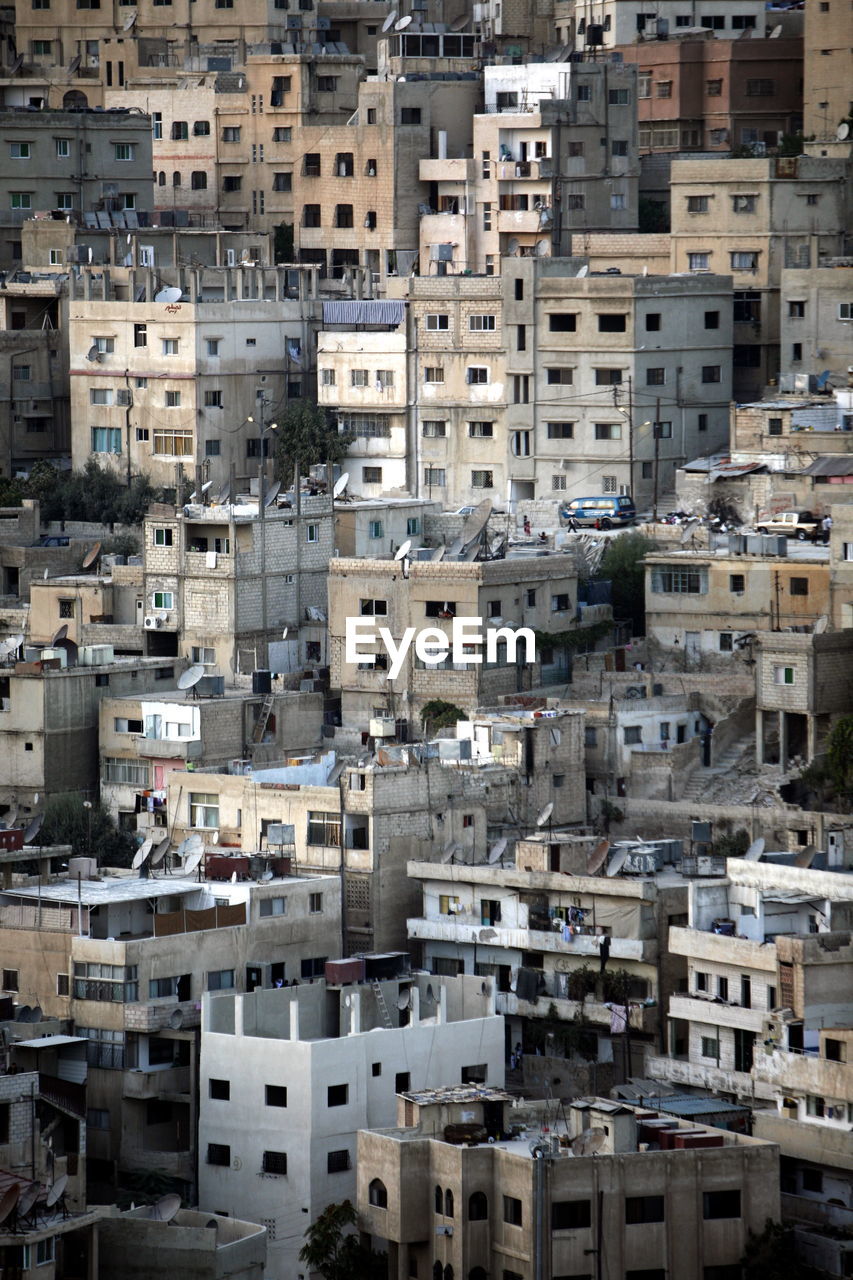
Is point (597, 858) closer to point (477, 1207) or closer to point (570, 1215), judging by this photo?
point (477, 1207)

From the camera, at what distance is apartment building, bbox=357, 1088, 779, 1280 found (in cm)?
4472

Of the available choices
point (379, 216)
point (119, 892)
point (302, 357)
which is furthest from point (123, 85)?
point (119, 892)

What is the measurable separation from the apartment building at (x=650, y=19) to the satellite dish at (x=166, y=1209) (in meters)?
47.8

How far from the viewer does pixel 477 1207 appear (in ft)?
148

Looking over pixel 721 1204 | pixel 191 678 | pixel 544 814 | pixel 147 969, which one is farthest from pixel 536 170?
pixel 721 1204

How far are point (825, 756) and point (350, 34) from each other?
39.1 m

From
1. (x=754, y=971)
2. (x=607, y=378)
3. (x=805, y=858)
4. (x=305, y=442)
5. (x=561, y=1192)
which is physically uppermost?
(x=607, y=378)

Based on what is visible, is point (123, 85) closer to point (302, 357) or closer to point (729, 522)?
point (302, 357)

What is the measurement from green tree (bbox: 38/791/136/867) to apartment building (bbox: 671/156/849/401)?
58.9ft

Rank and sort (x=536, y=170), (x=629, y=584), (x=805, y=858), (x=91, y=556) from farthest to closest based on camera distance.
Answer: (x=536, y=170) < (x=91, y=556) < (x=629, y=584) < (x=805, y=858)

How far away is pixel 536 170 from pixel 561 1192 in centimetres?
3572

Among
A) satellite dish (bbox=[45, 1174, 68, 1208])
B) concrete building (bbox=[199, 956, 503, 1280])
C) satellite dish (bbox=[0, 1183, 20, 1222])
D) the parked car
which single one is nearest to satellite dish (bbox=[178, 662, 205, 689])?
the parked car

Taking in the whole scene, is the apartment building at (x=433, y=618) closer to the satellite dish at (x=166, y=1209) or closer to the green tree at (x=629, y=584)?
the green tree at (x=629, y=584)

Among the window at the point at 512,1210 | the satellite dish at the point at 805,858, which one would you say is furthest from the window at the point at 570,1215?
the satellite dish at the point at 805,858
